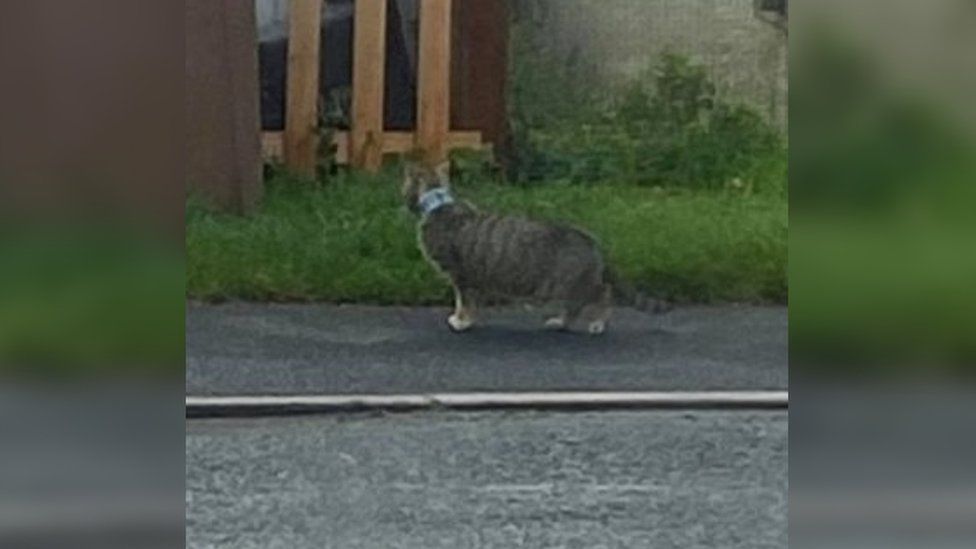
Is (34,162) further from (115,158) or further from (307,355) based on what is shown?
(307,355)

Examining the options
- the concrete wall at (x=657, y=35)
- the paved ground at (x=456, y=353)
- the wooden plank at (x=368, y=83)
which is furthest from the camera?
the wooden plank at (x=368, y=83)

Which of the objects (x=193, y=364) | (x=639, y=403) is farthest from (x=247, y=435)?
(x=639, y=403)

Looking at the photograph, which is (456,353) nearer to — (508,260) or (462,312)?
(462,312)

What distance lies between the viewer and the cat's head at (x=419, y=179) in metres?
4.51

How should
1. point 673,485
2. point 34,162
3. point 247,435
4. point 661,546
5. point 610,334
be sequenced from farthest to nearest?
point 610,334, point 247,435, point 673,485, point 661,546, point 34,162

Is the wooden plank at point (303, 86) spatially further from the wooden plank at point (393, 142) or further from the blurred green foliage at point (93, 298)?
the blurred green foliage at point (93, 298)

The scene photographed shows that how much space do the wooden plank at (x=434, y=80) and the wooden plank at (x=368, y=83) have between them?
107mm

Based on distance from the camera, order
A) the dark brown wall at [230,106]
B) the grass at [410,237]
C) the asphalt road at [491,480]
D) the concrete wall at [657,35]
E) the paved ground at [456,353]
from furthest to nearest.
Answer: the grass at [410,237] → the concrete wall at [657,35] → the paved ground at [456,353] → the dark brown wall at [230,106] → the asphalt road at [491,480]

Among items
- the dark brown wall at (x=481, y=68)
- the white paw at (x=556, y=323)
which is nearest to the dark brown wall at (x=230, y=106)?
the dark brown wall at (x=481, y=68)

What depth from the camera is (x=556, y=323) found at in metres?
4.49

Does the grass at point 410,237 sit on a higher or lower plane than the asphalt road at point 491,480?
higher

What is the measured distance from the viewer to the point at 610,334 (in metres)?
4.41

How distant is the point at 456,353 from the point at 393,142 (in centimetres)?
60

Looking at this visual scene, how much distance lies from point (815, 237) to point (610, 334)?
3081 millimetres
